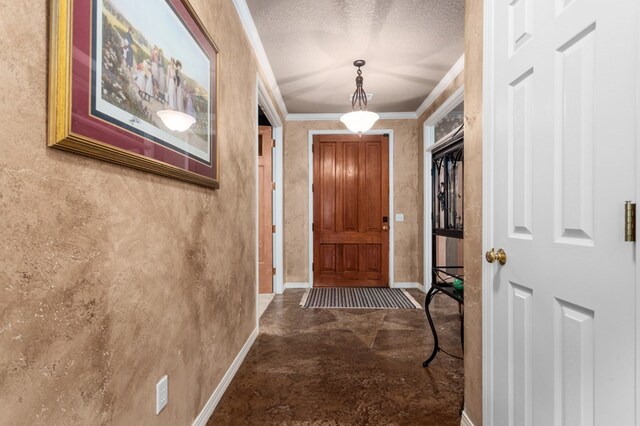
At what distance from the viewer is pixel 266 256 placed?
4.51 m

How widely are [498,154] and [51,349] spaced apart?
1.54m

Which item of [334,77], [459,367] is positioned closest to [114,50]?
[459,367]

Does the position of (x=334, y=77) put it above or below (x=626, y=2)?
above

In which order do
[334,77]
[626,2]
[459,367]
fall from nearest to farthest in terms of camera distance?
[626,2] → [459,367] → [334,77]

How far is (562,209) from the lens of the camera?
0.98 meters

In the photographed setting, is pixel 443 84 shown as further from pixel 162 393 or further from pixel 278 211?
pixel 162 393

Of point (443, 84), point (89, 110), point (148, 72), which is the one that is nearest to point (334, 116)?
point (443, 84)

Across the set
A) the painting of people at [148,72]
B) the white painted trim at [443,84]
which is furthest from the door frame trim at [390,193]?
the painting of people at [148,72]

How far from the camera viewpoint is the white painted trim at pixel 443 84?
3324 mm

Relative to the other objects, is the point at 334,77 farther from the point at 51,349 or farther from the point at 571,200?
the point at 51,349

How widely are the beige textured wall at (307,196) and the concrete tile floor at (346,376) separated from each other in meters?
1.50

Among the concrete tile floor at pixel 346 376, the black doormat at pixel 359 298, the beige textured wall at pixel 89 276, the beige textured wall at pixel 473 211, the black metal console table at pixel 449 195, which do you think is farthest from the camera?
the black doormat at pixel 359 298

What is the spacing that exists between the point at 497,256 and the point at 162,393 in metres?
1.41

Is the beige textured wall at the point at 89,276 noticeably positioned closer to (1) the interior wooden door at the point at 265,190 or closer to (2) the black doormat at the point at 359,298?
(2) the black doormat at the point at 359,298
